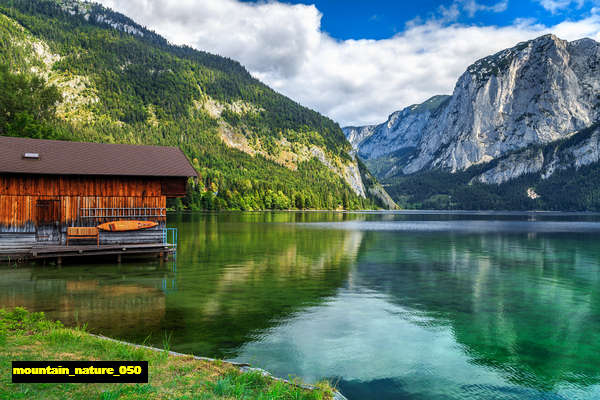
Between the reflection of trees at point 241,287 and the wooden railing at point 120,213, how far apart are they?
4.88m

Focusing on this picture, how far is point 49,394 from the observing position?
788cm

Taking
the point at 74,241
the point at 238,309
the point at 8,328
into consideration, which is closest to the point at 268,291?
the point at 238,309

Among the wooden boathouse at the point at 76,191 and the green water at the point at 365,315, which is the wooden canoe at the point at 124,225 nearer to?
the wooden boathouse at the point at 76,191

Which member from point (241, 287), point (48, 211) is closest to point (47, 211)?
point (48, 211)

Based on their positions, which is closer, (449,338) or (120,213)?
(449,338)

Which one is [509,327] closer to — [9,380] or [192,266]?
[9,380]

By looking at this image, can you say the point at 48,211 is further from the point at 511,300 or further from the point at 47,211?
the point at 511,300

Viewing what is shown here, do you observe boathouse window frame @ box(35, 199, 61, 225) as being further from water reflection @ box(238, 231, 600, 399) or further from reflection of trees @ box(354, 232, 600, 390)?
reflection of trees @ box(354, 232, 600, 390)

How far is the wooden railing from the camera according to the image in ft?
112

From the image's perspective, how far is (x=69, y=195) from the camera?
A: 110ft

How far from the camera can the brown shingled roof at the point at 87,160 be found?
32.4 meters

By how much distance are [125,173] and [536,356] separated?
31180 millimetres

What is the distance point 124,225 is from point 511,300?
29.5 m

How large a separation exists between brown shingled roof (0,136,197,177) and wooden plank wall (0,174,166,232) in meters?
1.00
